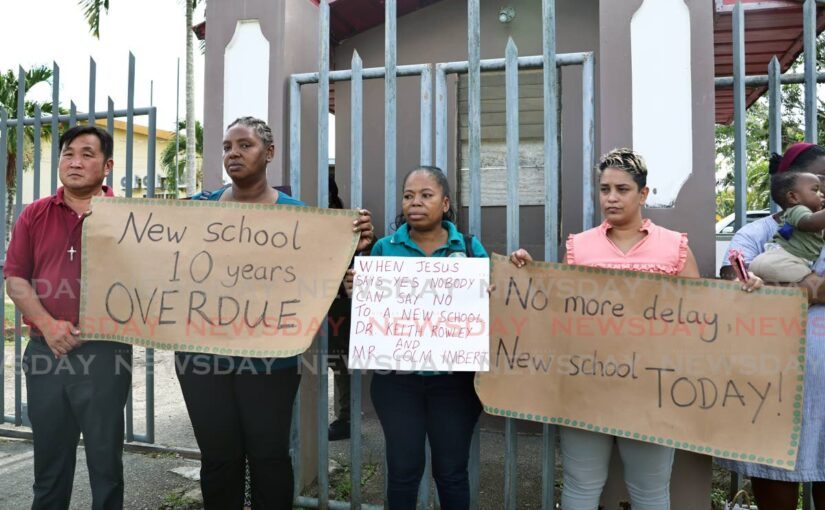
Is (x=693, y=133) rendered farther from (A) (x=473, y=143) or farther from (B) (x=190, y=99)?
(B) (x=190, y=99)

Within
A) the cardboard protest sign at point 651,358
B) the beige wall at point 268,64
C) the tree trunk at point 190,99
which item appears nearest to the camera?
the cardboard protest sign at point 651,358

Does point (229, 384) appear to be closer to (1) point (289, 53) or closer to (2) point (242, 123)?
(2) point (242, 123)

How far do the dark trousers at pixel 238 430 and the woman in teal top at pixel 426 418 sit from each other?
41 cm

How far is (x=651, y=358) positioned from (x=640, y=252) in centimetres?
43

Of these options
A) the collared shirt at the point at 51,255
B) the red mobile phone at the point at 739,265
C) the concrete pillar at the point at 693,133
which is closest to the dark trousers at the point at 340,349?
the collared shirt at the point at 51,255

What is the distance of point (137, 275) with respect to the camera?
7.91ft

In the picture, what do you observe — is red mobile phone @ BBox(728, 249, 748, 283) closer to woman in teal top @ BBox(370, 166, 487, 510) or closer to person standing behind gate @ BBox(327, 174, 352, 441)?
woman in teal top @ BBox(370, 166, 487, 510)

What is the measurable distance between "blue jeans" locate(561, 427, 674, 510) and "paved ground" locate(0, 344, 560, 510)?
1161mm

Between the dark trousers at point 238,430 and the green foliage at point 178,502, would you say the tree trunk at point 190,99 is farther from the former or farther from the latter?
the dark trousers at point 238,430

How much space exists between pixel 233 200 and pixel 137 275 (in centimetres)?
50

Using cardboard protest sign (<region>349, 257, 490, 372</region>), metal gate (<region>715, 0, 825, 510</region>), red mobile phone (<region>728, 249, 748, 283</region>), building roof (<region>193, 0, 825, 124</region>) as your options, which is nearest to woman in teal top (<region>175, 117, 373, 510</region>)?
cardboard protest sign (<region>349, 257, 490, 372</region>)

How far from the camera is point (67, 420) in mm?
2412

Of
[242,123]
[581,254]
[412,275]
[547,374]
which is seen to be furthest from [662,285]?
[242,123]

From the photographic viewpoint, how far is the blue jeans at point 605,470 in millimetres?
2295
